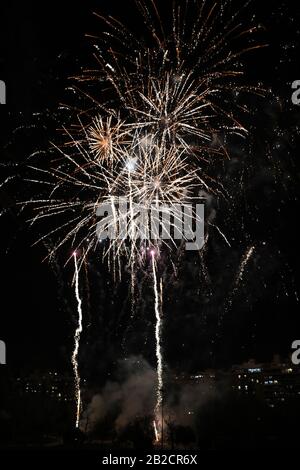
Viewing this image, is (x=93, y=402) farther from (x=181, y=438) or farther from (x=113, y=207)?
(x=113, y=207)

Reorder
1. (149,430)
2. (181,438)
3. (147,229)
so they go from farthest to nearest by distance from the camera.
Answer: (149,430)
(181,438)
(147,229)

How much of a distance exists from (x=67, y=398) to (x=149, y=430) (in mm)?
10965

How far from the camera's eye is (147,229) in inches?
528

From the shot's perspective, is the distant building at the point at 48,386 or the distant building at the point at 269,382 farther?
the distant building at the point at 269,382

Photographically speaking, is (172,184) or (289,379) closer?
(172,184)

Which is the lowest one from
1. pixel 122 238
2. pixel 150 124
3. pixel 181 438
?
pixel 181 438

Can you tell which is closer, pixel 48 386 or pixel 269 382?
pixel 48 386

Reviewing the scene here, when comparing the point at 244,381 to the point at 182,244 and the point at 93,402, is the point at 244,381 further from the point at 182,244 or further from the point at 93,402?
the point at 182,244

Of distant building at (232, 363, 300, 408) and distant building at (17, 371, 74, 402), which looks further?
distant building at (232, 363, 300, 408)

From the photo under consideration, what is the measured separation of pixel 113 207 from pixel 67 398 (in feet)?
104

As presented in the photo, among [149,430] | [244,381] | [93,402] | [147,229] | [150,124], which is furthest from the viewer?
[244,381]
